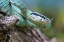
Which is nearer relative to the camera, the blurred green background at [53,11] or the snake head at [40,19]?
the snake head at [40,19]

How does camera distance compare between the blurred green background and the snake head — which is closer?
the snake head

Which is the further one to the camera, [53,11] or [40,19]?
[53,11]

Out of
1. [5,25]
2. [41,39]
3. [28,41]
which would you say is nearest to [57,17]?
[41,39]

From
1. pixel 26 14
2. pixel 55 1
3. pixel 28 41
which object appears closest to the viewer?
pixel 26 14

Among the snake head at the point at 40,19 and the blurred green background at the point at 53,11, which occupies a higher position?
the blurred green background at the point at 53,11

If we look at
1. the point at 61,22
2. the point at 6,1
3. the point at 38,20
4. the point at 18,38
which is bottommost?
the point at 18,38

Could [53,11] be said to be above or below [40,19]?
above

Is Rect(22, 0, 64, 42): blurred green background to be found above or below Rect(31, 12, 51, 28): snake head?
above

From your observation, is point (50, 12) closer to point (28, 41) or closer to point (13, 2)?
point (28, 41)
